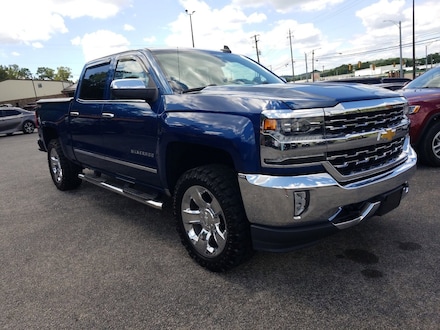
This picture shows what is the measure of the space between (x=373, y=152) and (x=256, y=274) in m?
1.31

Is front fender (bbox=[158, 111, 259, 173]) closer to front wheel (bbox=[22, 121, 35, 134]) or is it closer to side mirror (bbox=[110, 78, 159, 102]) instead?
side mirror (bbox=[110, 78, 159, 102])

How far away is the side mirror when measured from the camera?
3.23 meters

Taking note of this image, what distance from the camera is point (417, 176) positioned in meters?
5.46

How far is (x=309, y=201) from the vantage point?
2498 millimetres

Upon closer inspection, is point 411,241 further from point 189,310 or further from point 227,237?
point 189,310

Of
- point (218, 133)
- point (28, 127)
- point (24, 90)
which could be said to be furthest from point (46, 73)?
point (218, 133)

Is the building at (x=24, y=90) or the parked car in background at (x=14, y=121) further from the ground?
the building at (x=24, y=90)

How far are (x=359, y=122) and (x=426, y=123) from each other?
3701 millimetres

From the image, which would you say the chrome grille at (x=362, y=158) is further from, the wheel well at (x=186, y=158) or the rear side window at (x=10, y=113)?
the rear side window at (x=10, y=113)

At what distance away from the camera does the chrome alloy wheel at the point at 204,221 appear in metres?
2.98

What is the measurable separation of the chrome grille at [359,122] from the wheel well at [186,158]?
2.94 feet

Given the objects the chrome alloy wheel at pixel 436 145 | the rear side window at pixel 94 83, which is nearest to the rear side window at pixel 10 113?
the rear side window at pixel 94 83

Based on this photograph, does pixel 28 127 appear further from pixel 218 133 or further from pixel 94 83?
pixel 218 133

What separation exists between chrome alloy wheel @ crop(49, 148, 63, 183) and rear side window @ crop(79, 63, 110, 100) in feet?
4.72
